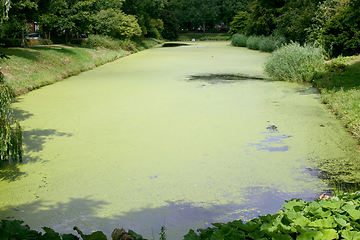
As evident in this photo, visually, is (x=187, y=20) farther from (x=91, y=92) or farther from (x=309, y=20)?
(x=91, y=92)

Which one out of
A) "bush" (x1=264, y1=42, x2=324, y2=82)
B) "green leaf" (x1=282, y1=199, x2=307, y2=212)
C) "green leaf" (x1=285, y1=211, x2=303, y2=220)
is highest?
"bush" (x1=264, y1=42, x2=324, y2=82)

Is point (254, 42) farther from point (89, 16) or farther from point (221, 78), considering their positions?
point (221, 78)

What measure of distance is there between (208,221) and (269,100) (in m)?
5.83

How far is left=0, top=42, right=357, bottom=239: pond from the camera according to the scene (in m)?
3.31

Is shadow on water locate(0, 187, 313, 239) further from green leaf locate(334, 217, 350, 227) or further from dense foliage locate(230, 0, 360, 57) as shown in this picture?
dense foliage locate(230, 0, 360, 57)

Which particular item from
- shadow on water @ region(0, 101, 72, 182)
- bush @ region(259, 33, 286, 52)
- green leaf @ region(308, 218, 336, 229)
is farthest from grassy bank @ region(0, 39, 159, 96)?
bush @ region(259, 33, 286, 52)

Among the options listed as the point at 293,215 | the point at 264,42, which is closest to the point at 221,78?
the point at 293,215

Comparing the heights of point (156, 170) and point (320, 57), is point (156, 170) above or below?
below

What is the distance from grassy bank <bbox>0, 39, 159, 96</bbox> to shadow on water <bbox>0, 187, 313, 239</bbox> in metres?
→ 5.11

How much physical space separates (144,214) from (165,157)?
1558 mm

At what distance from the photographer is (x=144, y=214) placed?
128 inches

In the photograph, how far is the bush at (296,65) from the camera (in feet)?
35.7

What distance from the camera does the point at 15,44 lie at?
692 inches

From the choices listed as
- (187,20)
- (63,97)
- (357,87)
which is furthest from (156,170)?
(187,20)
